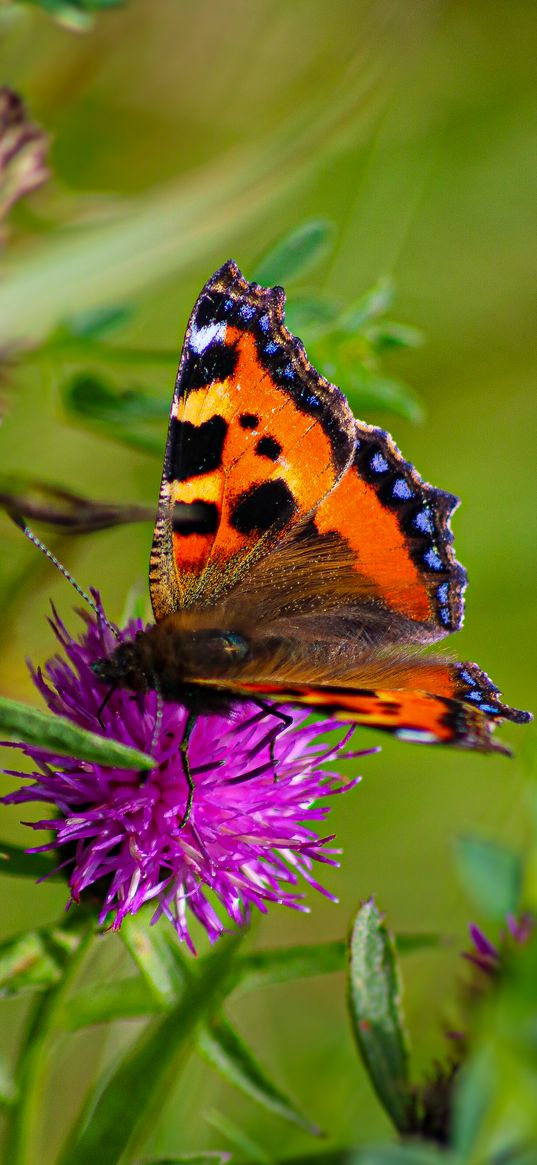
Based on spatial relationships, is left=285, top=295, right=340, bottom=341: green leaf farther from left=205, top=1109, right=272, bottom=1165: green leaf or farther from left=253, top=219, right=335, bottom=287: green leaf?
left=205, top=1109, right=272, bottom=1165: green leaf

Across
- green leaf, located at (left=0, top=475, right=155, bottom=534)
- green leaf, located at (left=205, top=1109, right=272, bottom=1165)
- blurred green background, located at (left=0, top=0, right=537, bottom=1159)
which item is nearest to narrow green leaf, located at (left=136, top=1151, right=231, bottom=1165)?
green leaf, located at (left=205, top=1109, right=272, bottom=1165)

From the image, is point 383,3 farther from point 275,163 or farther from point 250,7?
point 275,163

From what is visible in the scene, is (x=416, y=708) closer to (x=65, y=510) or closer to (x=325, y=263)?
(x=65, y=510)

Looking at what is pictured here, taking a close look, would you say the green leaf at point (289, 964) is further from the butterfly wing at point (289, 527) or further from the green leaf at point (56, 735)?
the green leaf at point (56, 735)

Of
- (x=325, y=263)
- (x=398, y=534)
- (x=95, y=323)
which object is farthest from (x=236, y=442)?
(x=325, y=263)

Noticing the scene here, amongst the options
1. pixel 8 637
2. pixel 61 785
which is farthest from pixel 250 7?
pixel 61 785

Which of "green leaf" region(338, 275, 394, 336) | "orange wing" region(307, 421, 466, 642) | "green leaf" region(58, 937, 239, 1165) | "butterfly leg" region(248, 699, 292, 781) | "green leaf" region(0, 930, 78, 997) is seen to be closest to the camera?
"green leaf" region(58, 937, 239, 1165)
